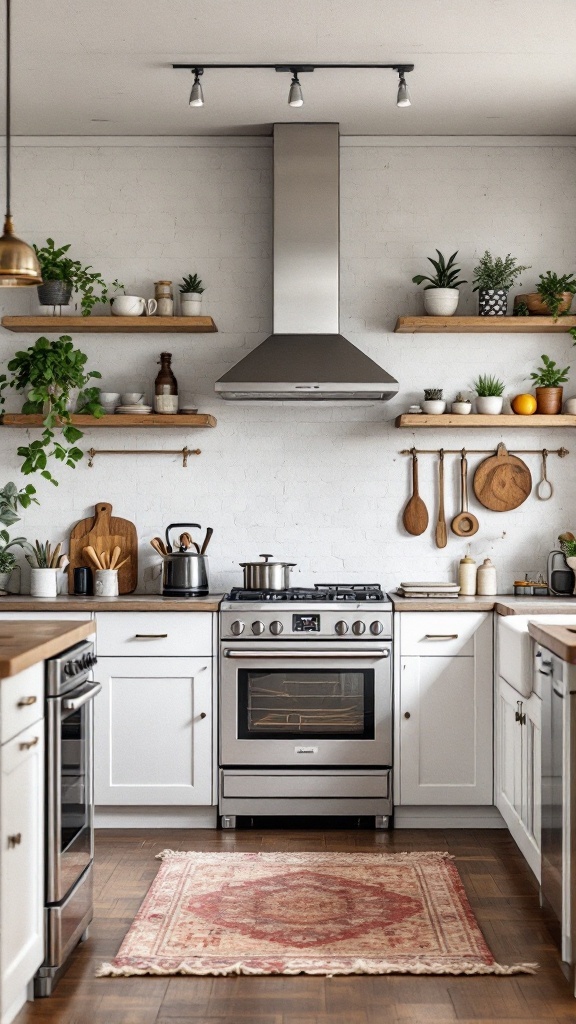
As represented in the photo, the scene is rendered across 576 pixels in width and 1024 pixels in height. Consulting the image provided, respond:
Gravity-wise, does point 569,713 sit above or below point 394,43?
below

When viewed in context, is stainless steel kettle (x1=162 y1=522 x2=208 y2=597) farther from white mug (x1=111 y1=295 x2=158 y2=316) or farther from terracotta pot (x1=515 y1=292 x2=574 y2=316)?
terracotta pot (x1=515 y1=292 x2=574 y2=316)

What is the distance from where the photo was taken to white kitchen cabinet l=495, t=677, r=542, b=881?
3520mm

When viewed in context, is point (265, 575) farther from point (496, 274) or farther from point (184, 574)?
point (496, 274)

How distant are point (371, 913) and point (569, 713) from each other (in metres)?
1.11

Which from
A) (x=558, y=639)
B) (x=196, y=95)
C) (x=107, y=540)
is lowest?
(x=558, y=639)

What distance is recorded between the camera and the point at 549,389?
16.3 ft

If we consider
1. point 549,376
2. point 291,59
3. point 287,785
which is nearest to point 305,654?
point 287,785

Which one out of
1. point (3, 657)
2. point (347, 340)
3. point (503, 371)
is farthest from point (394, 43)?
point (3, 657)

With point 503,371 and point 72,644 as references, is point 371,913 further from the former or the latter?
point 503,371

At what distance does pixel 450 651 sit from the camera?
455cm

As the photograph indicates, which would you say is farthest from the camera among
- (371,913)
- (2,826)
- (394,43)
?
Answer: (394,43)

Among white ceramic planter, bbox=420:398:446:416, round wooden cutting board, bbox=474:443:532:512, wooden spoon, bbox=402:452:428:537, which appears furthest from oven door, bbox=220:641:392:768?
white ceramic planter, bbox=420:398:446:416

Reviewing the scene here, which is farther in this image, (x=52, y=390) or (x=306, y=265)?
(x=52, y=390)

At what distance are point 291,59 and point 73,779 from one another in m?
2.97
